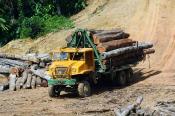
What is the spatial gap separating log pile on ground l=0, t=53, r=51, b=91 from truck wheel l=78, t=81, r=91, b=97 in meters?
4.33

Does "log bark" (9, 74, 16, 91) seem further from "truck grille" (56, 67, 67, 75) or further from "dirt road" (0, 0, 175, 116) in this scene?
"truck grille" (56, 67, 67, 75)

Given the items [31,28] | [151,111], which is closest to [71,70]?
[151,111]

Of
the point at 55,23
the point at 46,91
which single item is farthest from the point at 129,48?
the point at 55,23

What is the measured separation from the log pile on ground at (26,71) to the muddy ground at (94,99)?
75cm

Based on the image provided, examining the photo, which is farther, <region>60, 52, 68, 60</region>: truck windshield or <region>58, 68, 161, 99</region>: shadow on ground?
→ <region>58, 68, 161, 99</region>: shadow on ground

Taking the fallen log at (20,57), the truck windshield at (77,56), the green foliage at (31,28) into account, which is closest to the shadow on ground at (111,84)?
the truck windshield at (77,56)

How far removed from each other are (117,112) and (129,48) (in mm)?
9622

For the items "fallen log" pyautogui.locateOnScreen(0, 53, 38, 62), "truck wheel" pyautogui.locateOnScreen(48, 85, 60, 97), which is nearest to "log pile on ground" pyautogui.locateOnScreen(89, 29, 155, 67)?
"truck wheel" pyautogui.locateOnScreen(48, 85, 60, 97)

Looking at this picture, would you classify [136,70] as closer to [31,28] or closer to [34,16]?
[31,28]

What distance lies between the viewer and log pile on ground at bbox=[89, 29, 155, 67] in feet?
102

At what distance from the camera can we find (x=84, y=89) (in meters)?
29.8

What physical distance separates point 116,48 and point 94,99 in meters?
4.22

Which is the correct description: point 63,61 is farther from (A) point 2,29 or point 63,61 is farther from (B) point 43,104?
(A) point 2,29

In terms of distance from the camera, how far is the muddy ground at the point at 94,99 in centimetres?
2695
